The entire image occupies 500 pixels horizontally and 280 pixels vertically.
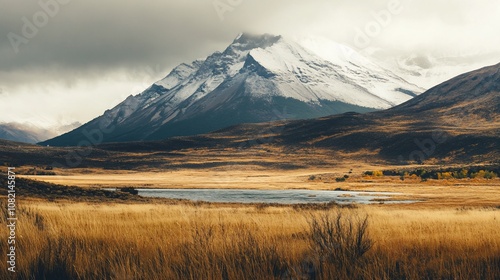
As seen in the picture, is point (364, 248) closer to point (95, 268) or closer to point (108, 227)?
point (95, 268)

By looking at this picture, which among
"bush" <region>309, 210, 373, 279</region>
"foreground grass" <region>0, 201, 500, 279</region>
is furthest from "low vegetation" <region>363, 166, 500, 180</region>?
"bush" <region>309, 210, 373, 279</region>

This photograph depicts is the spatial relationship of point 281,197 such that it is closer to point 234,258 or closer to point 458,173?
point 458,173

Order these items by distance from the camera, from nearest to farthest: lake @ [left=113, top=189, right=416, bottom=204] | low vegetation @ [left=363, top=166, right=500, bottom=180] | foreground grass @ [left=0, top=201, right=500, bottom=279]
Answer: foreground grass @ [left=0, top=201, right=500, bottom=279] → lake @ [left=113, top=189, right=416, bottom=204] → low vegetation @ [left=363, top=166, right=500, bottom=180]

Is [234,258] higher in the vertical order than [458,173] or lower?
higher

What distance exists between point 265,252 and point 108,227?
6468 millimetres

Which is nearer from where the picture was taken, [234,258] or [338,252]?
Result: [234,258]

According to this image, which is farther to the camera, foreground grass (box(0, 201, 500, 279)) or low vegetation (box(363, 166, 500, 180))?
low vegetation (box(363, 166, 500, 180))

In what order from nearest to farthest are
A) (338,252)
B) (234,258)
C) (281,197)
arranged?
(234,258) → (338,252) → (281,197)

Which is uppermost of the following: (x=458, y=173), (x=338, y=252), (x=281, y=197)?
(x=338, y=252)

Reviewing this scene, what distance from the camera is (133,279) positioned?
805cm

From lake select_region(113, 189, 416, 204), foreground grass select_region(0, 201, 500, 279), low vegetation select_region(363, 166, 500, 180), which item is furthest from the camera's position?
low vegetation select_region(363, 166, 500, 180)

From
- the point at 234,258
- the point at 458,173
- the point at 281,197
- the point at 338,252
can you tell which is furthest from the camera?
the point at 458,173

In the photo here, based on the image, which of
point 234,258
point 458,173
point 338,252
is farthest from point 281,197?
point 234,258

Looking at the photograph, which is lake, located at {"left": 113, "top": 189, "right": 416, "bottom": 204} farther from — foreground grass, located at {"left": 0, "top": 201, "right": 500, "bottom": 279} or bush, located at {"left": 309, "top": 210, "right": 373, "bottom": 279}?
bush, located at {"left": 309, "top": 210, "right": 373, "bottom": 279}
